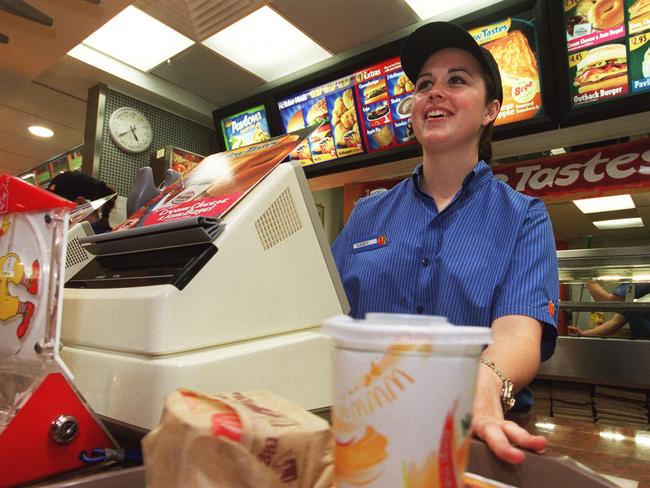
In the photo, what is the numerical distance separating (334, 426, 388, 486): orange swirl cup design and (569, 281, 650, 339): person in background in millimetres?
2996

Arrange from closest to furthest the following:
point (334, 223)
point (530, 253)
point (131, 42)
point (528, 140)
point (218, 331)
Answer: point (218, 331)
point (530, 253)
point (528, 140)
point (131, 42)
point (334, 223)

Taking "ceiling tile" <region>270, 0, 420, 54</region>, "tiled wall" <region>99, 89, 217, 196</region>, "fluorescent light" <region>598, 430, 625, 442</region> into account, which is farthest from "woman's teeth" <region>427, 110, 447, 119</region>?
"tiled wall" <region>99, 89, 217, 196</region>

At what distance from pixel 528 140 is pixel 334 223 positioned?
3.50m

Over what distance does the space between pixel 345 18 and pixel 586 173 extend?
6.26 feet

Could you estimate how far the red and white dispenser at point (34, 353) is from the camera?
1.96ft

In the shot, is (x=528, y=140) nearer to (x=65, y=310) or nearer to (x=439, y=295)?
(x=439, y=295)

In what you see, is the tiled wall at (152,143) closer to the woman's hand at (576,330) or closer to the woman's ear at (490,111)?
the woman's ear at (490,111)

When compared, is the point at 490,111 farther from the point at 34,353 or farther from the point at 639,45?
the point at 639,45

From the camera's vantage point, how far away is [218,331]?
0.75 m

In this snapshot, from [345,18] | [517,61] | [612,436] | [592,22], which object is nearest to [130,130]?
[345,18]

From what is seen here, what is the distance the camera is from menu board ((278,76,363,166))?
3596 mm

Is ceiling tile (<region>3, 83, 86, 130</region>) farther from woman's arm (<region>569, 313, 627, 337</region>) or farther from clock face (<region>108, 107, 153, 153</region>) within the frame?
woman's arm (<region>569, 313, 627, 337</region>)

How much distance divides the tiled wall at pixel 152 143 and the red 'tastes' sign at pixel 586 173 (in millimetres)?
2825

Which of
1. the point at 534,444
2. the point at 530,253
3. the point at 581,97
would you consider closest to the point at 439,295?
the point at 530,253
